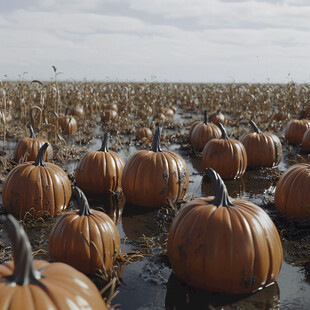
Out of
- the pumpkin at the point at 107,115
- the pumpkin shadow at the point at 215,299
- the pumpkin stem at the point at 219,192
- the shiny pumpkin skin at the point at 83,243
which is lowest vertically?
the pumpkin shadow at the point at 215,299

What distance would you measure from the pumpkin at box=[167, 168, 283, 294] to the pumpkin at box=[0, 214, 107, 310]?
130 cm

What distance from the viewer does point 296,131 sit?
36.6 feet

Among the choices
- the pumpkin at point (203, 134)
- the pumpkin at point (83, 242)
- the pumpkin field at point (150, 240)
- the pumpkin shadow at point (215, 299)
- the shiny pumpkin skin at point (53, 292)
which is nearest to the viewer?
the shiny pumpkin skin at point (53, 292)

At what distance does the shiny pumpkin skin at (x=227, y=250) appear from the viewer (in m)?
3.35

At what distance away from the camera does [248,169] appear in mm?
8602

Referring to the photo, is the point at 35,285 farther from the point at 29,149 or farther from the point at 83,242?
the point at 29,149

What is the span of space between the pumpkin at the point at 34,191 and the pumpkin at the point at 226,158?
11.0 ft

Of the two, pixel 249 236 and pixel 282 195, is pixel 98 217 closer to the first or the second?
pixel 249 236

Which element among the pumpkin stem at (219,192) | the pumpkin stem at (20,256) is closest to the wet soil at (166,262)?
the pumpkin stem at (219,192)

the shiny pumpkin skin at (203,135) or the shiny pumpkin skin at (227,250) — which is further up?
the shiny pumpkin skin at (203,135)

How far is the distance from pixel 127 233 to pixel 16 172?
1810mm

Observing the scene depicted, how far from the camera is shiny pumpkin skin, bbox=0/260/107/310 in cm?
205

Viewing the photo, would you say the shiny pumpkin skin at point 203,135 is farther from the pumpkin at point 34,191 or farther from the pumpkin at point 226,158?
the pumpkin at point 34,191

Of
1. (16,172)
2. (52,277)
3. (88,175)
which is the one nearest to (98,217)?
(52,277)
